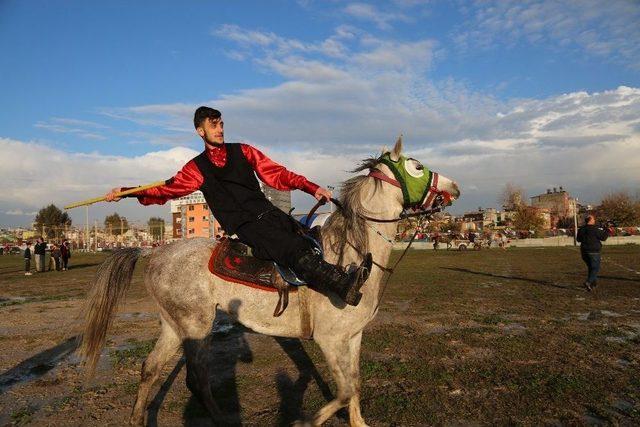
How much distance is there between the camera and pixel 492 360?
6.54 m

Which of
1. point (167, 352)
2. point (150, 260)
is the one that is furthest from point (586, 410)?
point (150, 260)

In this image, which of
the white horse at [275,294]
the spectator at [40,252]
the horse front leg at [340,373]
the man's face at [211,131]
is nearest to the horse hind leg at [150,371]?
the white horse at [275,294]

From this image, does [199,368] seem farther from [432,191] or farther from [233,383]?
[432,191]

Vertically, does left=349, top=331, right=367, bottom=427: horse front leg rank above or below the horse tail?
below

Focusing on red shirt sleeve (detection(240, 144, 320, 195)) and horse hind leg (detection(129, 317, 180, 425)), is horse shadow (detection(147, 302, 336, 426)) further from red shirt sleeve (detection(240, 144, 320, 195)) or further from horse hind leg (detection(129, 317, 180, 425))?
red shirt sleeve (detection(240, 144, 320, 195))

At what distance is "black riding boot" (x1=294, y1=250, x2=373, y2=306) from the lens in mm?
3865

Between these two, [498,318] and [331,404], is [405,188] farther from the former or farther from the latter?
[498,318]

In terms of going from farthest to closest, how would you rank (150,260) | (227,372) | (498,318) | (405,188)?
(498,318) < (227,372) < (150,260) < (405,188)

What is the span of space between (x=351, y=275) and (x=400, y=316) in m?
6.86

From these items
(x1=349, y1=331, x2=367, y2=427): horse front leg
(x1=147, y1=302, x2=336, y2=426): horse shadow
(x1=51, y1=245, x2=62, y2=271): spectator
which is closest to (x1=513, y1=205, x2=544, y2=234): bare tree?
(x1=51, y1=245, x2=62, y2=271): spectator

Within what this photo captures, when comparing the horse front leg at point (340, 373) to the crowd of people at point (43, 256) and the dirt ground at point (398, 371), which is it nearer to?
the dirt ground at point (398, 371)

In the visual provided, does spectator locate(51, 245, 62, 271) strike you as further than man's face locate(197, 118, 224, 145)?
Yes

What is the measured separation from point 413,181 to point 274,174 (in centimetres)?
148

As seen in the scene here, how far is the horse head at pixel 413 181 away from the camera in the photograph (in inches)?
177
